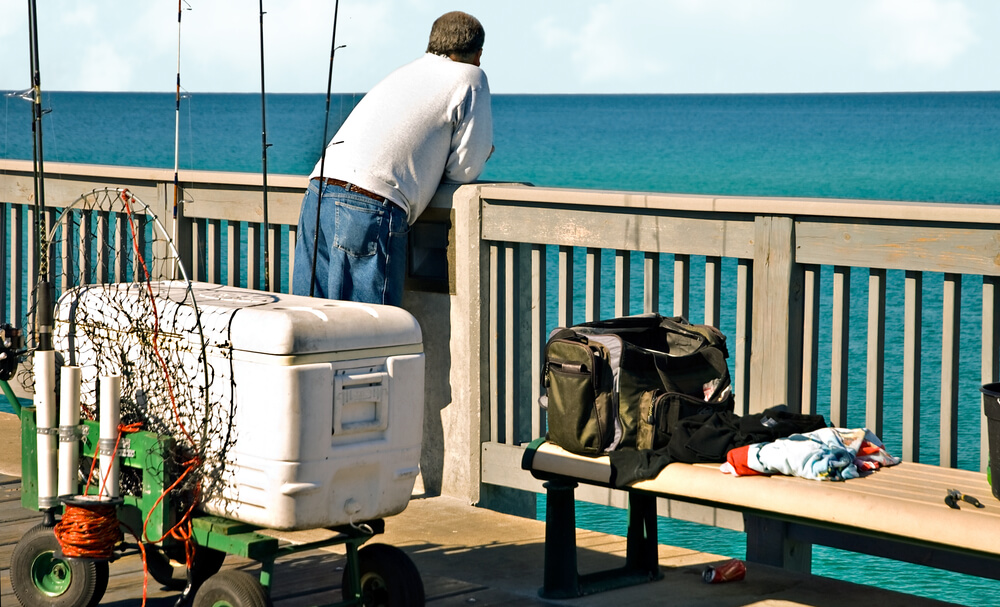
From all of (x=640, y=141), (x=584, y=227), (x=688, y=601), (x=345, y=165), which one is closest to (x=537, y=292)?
(x=584, y=227)

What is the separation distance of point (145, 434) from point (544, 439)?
1.24 m

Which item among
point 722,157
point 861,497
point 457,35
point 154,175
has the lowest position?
point 861,497

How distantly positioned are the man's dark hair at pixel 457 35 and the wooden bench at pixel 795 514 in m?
1.62

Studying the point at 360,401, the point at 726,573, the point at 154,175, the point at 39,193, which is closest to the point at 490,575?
the point at 726,573

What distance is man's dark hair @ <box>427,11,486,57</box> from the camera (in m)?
5.07

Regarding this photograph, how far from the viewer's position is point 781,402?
4477 mm

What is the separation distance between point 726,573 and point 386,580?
1161 millimetres

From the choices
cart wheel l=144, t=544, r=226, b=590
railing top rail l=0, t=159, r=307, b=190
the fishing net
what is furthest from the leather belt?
cart wheel l=144, t=544, r=226, b=590

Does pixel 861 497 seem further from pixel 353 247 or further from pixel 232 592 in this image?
pixel 353 247

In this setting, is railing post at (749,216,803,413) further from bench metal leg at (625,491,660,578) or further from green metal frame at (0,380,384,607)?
green metal frame at (0,380,384,607)

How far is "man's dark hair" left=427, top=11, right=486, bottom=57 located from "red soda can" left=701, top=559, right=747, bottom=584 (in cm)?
207

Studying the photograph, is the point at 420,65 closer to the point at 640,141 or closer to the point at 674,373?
the point at 674,373

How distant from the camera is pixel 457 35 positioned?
5.07 metres

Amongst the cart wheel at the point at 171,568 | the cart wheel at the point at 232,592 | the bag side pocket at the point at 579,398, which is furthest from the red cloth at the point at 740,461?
the cart wheel at the point at 171,568
